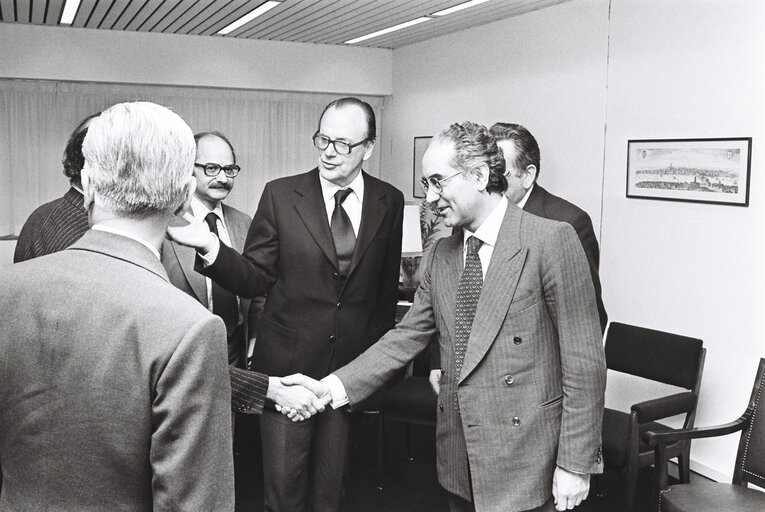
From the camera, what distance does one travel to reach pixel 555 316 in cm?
213

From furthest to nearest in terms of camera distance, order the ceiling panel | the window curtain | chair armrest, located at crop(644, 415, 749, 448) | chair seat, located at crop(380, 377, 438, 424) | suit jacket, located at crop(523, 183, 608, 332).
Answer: the window curtain → the ceiling panel → chair seat, located at crop(380, 377, 438, 424) → suit jacket, located at crop(523, 183, 608, 332) → chair armrest, located at crop(644, 415, 749, 448)

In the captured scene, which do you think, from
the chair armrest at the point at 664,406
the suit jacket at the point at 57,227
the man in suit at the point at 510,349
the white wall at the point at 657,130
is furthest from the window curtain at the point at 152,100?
the man in suit at the point at 510,349

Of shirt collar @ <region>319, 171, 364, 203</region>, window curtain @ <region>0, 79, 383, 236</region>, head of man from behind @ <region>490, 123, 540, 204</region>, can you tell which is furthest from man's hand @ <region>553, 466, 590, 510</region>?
window curtain @ <region>0, 79, 383, 236</region>

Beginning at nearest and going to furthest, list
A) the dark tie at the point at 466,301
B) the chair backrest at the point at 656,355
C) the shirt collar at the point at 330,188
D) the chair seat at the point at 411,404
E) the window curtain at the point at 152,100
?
the dark tie at the point at 466,301 → the shirt collar at the point at 330,188 → the chair backrest at the point at 656,355 → the chair seat at the point at 411,404 → the window curtain at the point at 152,100

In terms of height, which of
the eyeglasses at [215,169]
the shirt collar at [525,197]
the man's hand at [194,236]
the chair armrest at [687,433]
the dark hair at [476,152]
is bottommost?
the chair armrest at [687,433]

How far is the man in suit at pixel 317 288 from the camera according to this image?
274 centimetres

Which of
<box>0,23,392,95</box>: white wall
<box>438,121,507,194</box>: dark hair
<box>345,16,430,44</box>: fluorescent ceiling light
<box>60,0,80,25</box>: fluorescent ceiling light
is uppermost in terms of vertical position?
<box>345,16,430,44</box>: fluorescent ceiling light

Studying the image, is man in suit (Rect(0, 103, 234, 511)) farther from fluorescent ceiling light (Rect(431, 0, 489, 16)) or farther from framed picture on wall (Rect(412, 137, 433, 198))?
framed picture on wall (Rect(412, 137, 433, 198))

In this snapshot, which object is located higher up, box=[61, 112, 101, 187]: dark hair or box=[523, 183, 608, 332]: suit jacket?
box=[61, 112, 101, 187]: dark hair

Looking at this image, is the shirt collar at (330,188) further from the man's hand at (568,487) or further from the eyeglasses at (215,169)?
the man's hand at (568,487)

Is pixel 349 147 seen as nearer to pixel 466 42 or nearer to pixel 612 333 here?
pixel 612 333

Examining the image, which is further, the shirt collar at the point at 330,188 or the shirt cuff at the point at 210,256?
the shirt collar at the point at 330,188

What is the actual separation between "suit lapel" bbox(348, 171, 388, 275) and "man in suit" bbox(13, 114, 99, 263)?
0.98m

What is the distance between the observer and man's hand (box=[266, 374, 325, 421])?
8.41 ft
